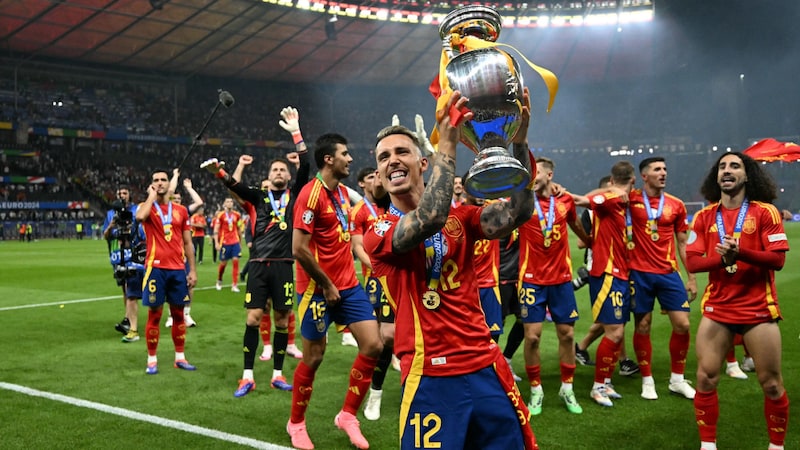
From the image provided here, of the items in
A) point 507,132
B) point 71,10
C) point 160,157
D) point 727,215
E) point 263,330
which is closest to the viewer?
point 507,132

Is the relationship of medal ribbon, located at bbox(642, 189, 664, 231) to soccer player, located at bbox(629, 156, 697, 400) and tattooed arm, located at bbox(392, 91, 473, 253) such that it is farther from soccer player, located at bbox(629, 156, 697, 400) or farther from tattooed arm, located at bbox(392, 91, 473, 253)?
tattooed arm, located at bbox(392, 91, 473, 253)

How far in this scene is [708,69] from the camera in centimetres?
4747

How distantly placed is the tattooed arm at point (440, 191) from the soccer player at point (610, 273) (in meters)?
4.09

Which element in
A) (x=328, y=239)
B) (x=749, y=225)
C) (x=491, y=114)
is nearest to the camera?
(x=491, y=114)

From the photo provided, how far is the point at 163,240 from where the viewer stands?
7.63 metres

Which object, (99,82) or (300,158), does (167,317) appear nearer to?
(300,158)

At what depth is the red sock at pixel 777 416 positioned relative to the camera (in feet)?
14.0

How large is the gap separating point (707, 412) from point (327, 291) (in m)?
2.94

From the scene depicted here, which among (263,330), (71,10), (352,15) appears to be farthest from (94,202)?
(263,330)

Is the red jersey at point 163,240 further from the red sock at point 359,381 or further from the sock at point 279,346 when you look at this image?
the red sock at point 359,381

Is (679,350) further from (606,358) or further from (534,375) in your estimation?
(534,375)

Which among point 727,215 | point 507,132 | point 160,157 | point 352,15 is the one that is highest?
point 352,15

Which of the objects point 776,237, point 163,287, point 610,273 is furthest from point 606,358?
point 163,287

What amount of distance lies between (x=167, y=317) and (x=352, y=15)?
109 ft
